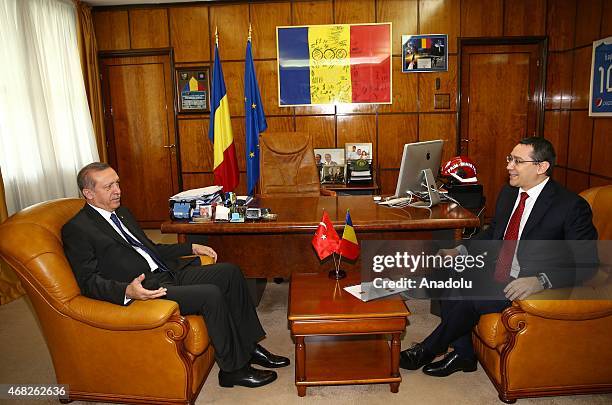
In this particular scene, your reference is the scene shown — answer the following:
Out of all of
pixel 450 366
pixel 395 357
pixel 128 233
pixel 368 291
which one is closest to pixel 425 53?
pixel 368 291

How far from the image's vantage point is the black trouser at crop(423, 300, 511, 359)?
7.13ft

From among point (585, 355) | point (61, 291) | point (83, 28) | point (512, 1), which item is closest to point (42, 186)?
point (83, 28)

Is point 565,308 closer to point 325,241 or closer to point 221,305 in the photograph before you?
point 325,241

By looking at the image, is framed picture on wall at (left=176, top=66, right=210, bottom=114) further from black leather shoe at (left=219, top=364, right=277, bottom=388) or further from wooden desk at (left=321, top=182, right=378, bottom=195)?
black leather shoe at (left=219, top=364, right=277, bottom=388)

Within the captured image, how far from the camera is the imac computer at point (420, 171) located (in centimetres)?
286

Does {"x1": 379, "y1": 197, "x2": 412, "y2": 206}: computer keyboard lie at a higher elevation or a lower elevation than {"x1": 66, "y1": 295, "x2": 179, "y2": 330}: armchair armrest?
higher

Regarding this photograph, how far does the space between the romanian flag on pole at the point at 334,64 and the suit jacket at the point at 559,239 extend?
3.29 m

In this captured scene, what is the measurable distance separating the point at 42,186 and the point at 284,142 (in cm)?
226

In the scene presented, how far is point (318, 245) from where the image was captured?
2.42 m

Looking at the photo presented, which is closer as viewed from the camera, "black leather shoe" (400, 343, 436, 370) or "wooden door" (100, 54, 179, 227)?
"black leather shoe" (400, 343, 436, 370)

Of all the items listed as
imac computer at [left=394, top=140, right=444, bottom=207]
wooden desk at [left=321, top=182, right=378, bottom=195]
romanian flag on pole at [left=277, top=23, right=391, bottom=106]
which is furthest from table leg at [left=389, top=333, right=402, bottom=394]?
romanian flag on pole at [left=277, top=23, right=391, bottom=106]

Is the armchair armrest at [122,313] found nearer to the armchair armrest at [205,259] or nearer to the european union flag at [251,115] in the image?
the armchair armrest at [205,259]

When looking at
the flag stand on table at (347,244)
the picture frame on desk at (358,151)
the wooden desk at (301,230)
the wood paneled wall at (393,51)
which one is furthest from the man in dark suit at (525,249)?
the wood paneled wall at (393,51)

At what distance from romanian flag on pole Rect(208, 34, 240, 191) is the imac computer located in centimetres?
233
